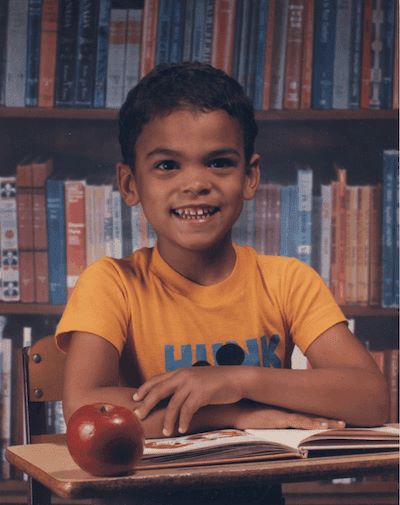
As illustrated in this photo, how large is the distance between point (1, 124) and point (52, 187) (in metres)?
0.23

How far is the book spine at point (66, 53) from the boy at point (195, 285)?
28.1 inches

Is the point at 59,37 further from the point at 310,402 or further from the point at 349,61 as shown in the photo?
the point at 310,402

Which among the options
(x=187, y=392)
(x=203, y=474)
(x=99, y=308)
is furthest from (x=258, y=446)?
(x=99, y=308)

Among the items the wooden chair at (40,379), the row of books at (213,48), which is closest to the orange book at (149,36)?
the row of books at (213,48)

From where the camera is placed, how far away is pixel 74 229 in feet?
7.63

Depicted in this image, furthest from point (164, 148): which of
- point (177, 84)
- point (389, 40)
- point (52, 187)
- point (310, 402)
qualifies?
point (389, 40)

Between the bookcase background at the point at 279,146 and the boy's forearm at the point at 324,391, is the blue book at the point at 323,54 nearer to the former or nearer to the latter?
the bookcase background at the point at 279,146

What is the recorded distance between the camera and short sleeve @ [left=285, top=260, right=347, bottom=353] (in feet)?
4.99

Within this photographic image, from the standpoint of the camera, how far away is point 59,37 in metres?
2.31

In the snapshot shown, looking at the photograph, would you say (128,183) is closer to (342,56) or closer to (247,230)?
(247,230)


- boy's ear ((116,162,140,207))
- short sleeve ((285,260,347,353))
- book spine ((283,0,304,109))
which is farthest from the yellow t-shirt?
book spine ((283,0,304,109))

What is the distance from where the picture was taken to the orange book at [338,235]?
2326mm

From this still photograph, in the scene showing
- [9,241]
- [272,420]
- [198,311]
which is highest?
[9,241]

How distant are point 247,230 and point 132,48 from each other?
1.72 ft
